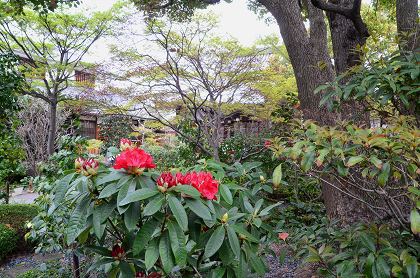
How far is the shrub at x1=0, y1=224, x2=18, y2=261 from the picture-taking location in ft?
17.1

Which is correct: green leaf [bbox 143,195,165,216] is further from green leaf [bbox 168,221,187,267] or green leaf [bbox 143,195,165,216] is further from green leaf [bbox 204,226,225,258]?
green leaf [bbox 204,226,225,258]

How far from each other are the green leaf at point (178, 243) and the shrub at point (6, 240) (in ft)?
16.5

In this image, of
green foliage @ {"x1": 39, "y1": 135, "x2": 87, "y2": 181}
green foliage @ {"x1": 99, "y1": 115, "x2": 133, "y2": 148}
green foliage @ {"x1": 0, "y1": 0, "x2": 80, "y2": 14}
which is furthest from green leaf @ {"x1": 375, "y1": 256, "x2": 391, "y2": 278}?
green foliage @ {"x1": 99, "y1": 115, "x2": 133, "y2": 148}

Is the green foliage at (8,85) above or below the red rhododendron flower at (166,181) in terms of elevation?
above

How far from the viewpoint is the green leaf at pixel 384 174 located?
1.45m

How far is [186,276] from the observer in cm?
158

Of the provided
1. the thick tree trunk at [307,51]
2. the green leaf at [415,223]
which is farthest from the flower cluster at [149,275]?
the thick tree trunk at [307,51]

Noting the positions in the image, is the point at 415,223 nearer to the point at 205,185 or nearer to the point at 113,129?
the point at 205,185

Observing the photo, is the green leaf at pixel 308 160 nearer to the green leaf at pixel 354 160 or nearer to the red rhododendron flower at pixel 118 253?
the green leaf at pixel 354 160

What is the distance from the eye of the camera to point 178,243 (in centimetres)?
119

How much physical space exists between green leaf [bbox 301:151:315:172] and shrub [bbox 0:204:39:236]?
5.30m

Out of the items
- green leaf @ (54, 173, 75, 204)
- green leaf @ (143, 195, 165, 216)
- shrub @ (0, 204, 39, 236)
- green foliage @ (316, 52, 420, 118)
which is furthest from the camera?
shrub @ (0, 204, 39, 236)

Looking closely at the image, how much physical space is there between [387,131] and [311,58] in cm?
203

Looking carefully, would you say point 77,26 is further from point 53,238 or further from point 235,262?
point 235,262
